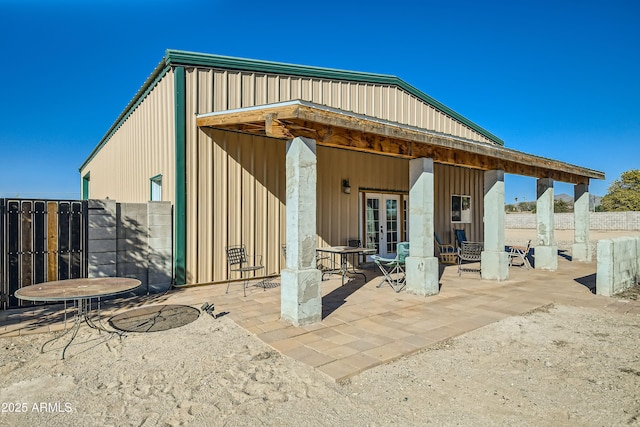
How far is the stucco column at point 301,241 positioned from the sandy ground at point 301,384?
72cm

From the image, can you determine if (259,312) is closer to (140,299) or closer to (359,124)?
(140,299)

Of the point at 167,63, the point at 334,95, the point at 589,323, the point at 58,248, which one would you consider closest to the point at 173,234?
the point at 58,248

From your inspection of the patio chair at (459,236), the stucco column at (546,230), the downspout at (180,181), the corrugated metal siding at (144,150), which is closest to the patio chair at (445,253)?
the patio chair at (459,236)

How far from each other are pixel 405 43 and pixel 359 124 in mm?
8649

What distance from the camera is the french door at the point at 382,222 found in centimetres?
948

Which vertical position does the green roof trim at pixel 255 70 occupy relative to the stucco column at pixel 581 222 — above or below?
above

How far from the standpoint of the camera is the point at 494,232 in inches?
282

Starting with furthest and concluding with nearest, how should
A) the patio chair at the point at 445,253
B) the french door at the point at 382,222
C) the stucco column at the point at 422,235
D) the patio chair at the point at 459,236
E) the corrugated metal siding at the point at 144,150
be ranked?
1. the patio chair at the point at 459,236
2. the patio chair at the point at 445,253
3. the french door at the point at 382,222
4. the corrugated metal siding at the point at 144,150
5. the stucco column at the point at 422,235

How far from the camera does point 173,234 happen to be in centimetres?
633

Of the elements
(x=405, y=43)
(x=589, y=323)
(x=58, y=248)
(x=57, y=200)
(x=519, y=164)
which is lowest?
(x=589, y=323)

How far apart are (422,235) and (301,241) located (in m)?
2.50

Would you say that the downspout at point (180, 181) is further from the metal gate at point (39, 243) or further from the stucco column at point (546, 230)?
the stucco column at point (546, 230)

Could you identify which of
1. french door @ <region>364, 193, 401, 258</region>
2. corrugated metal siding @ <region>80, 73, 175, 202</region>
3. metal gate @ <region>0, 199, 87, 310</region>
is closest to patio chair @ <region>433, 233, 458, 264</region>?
french door @ <region>364, 193, 401, 258</region>

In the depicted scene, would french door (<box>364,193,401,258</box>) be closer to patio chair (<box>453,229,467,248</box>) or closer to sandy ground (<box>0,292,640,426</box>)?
patio chair (<box>453,229,467,248</box>)
